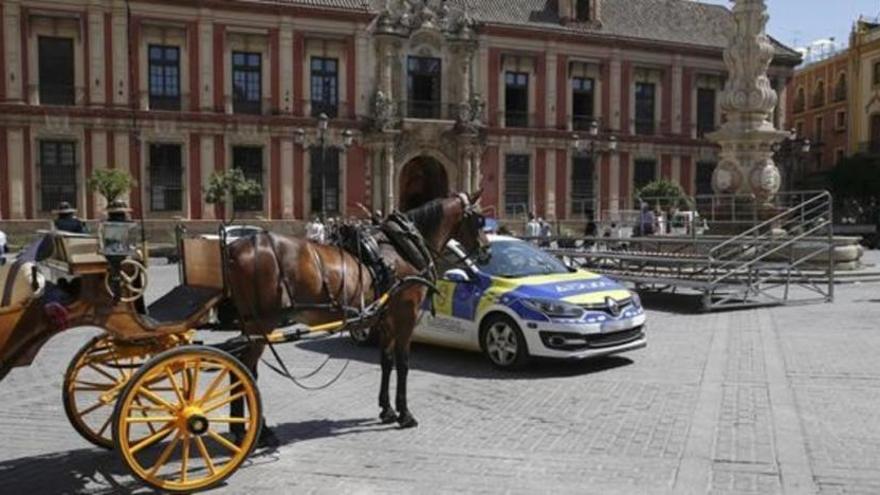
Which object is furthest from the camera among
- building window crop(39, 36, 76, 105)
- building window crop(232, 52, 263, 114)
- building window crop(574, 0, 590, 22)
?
building window crop(574, 0, 590, 22)

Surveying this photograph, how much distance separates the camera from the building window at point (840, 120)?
58.7 meters

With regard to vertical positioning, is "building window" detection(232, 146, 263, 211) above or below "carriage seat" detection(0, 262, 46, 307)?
above

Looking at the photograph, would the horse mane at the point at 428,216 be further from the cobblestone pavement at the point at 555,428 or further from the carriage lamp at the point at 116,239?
the carriage lamp at the point at 116,239

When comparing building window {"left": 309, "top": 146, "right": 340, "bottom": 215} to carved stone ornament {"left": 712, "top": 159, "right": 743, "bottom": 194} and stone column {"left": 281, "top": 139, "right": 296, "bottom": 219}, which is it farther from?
carved stone ornament {"left": 712, "top": 159, "right": 743, "bottom": 194}

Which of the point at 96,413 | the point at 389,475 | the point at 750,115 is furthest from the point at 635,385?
the point at 750,115

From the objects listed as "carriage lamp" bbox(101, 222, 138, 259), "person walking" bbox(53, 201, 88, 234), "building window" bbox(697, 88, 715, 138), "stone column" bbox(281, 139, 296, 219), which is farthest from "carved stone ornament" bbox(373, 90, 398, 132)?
"carriage lamp" bbox(101, 222, 138, 259)

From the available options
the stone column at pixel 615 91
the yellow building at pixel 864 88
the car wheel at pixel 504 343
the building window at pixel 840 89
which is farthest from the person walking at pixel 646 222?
the building window at pixel 840 89

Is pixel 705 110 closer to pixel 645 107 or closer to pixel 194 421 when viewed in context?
pixel 645 107

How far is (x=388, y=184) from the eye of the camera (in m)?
40.7

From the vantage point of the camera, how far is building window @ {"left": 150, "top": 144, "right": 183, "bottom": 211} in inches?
1468

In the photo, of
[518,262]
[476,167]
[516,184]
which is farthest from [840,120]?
[518,262]

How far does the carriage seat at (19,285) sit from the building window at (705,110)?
149ft

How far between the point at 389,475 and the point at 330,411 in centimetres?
204

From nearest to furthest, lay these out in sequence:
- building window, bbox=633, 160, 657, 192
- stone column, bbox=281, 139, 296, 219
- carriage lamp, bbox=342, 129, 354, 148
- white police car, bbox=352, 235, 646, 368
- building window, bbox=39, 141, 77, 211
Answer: white police car, bbox=352, 235, 646, 368, building window, bbox=39, 141, 77, 211, carriage lamp, bbox=342, 129, 354, 148, stone column, bbox=281, 139, 296, 219, building window, bbox=633, 160, 657, 192
